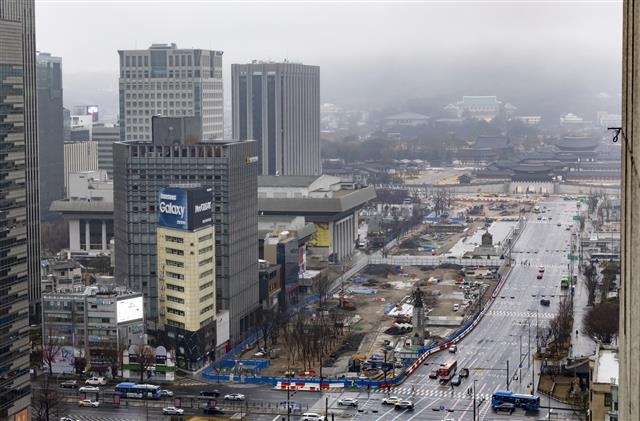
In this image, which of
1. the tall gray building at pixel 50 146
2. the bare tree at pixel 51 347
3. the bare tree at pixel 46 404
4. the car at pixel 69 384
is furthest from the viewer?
the tall gray building at pixel 50 146

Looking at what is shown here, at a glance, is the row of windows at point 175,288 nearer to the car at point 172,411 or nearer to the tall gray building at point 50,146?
the car at point 172,411

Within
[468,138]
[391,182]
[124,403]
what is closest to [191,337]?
[124,403]

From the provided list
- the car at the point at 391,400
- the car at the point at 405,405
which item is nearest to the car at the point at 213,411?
the car at the point at 391,400

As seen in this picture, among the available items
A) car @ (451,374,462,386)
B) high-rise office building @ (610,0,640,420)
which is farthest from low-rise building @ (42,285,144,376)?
high-rise office building @ (610,0,640,420)

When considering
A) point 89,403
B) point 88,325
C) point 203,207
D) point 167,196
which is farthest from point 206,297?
point 89,403

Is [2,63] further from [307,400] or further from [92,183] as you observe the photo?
[92,183]

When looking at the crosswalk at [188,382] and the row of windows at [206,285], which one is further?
the row of windows at [206,285]
